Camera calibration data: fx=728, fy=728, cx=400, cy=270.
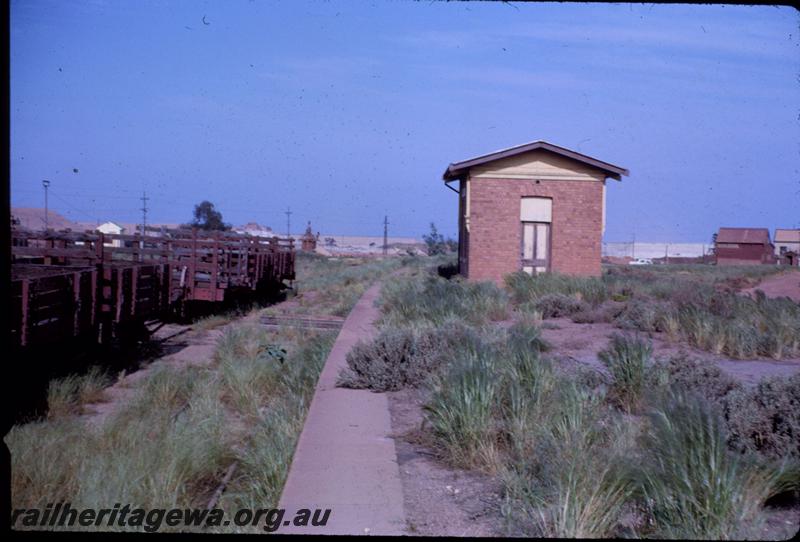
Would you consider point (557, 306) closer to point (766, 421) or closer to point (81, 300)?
point (81, 300)

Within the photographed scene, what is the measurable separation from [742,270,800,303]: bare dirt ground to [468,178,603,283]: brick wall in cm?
865

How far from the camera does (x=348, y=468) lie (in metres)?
5.18

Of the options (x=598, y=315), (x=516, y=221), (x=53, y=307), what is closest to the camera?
(x=53, y=307)

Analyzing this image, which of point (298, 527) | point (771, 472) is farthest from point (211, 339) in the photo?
point (771, 472)

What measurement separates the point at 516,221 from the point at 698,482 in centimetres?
1732

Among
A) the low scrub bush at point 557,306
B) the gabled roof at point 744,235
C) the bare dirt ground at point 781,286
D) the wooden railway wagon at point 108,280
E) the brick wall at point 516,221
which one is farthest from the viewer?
the gabled roof at point 744,235

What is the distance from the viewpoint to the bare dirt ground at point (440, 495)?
4.19 m

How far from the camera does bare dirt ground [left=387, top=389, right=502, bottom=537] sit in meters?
4.19

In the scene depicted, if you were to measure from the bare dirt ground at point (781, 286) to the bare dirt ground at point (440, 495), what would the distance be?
2338cm

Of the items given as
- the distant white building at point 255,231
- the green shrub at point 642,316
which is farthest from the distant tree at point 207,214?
the green shrub at point 642,316

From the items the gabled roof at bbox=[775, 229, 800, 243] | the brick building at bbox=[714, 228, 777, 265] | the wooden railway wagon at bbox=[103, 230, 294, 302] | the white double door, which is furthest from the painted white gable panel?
the gabled roof at bbox=[775, 229, 800, 243]

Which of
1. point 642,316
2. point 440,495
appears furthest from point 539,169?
point 440,495

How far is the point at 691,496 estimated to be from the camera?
3.69 meters

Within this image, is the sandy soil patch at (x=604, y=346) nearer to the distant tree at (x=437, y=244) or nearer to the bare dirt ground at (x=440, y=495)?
the bare dirt ground at (x=440, y=495)
